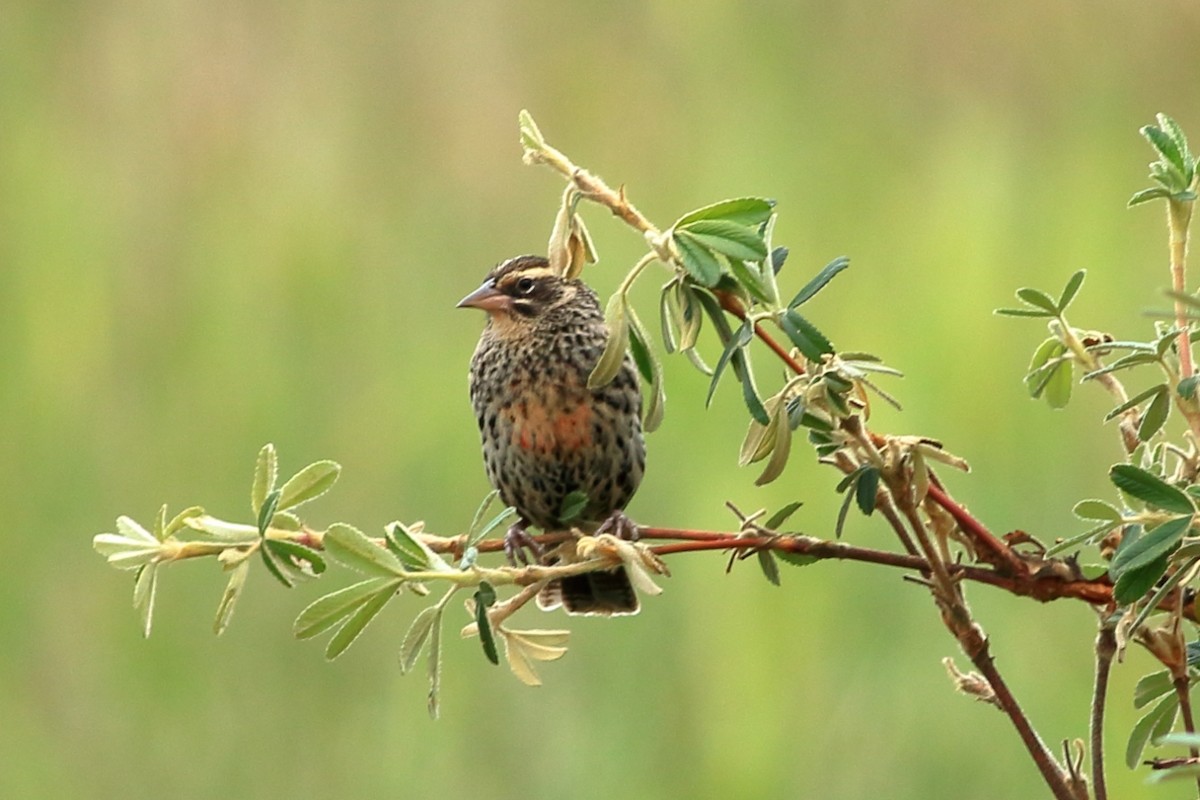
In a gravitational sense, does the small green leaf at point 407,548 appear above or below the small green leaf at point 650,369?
below

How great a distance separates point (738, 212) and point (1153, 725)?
0.45 m

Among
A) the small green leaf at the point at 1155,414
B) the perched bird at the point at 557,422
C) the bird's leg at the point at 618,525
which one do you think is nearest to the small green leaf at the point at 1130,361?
the small green leaf at the point at 1155,414

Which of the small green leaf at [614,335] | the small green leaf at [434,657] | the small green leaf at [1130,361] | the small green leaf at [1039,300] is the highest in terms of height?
the small green leaf at [614,335]

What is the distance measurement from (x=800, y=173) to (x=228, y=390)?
4.21ft

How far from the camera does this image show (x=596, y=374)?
1157mm

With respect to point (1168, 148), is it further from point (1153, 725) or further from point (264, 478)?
point (264, 478)

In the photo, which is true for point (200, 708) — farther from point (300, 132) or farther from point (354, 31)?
point (354, 31)

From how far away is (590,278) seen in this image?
125 inches

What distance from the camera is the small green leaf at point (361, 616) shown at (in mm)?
1074

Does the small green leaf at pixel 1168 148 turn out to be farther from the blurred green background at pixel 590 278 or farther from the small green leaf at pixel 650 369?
the blurred green background at pixel 590 278

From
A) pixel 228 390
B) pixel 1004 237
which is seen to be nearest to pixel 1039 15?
pixel 1004 237

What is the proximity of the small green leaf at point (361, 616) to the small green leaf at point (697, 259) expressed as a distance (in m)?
0.28

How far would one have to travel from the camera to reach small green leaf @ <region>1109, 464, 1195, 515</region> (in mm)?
941

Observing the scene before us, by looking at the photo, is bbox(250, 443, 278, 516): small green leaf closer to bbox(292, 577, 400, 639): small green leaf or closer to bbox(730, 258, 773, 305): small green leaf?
bbox(292, 577, 400, 639): small green leaf
